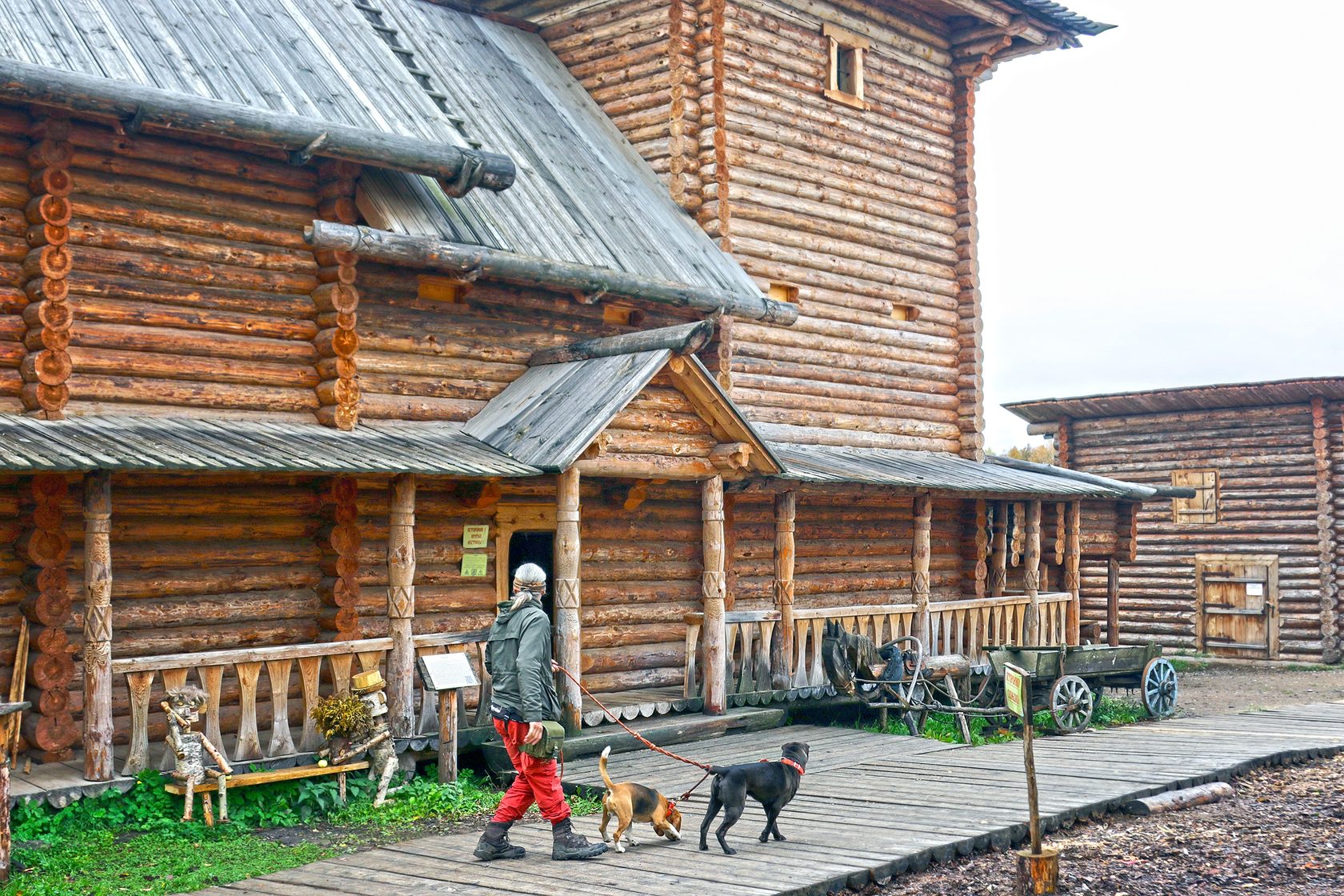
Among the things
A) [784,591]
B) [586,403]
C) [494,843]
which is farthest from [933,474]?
[494,843]

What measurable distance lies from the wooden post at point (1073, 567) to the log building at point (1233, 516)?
7.72m

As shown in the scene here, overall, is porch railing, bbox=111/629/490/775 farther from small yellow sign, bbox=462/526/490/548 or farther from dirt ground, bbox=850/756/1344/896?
dirt ground, bbox=850/756/1344/896

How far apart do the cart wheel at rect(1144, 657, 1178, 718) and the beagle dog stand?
31.0 ft

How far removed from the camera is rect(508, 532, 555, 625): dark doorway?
48.5 ft

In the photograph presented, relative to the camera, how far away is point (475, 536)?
14.1 m

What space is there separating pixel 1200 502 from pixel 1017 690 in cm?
2123

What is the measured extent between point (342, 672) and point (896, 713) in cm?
718

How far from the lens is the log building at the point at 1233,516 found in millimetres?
26438

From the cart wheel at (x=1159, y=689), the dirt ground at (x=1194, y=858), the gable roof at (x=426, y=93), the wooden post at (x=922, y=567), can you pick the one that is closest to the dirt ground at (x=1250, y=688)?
the cart wheel at (x=1159, y=689)

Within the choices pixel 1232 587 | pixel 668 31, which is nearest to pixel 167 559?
pixel 668 31

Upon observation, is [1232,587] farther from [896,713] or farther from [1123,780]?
[1123,780]

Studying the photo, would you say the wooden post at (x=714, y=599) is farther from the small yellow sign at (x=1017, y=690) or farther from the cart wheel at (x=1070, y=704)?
the small yellow sign at (x=1017, y=690)

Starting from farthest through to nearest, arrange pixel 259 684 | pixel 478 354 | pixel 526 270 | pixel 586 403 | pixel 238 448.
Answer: pixel 478 354
pixel 526 270
pixel 586 403
pixel 259 684
pixel 238 448

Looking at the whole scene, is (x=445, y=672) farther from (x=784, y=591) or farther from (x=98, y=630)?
(x=784, y=591)
